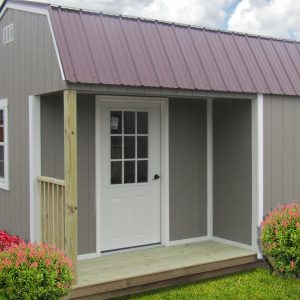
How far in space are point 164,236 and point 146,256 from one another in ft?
2.15

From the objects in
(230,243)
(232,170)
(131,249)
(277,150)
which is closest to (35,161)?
(131,249)

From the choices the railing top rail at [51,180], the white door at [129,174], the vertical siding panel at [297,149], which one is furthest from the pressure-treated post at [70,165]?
the vertical siding panel at [297,149]

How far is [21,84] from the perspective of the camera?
6.43 m

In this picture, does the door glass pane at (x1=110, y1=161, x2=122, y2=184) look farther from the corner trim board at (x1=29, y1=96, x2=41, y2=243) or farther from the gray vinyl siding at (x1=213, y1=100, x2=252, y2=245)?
the gray vinyl siding at (x1=213, y1=100, x2=252, y2=245)

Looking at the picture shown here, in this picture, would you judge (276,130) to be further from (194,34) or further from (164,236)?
(164,236)

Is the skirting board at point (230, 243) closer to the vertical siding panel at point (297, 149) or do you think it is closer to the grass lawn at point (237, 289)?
the grass lawn at point (237, 289)

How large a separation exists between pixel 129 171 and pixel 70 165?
1.88 metres

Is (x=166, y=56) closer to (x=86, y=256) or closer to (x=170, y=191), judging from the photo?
(x=170, y=191)

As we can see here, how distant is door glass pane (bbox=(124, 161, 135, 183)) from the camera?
6.73 meters

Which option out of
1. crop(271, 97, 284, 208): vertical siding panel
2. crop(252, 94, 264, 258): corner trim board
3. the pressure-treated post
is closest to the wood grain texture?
crop(252, 94, 264, 258): corner trim board

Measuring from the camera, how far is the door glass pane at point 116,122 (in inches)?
259

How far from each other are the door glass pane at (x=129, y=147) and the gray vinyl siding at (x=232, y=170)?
4.22 feet

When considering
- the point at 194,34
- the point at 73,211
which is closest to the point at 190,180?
the point at 194,34

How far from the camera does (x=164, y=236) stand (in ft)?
22.8
